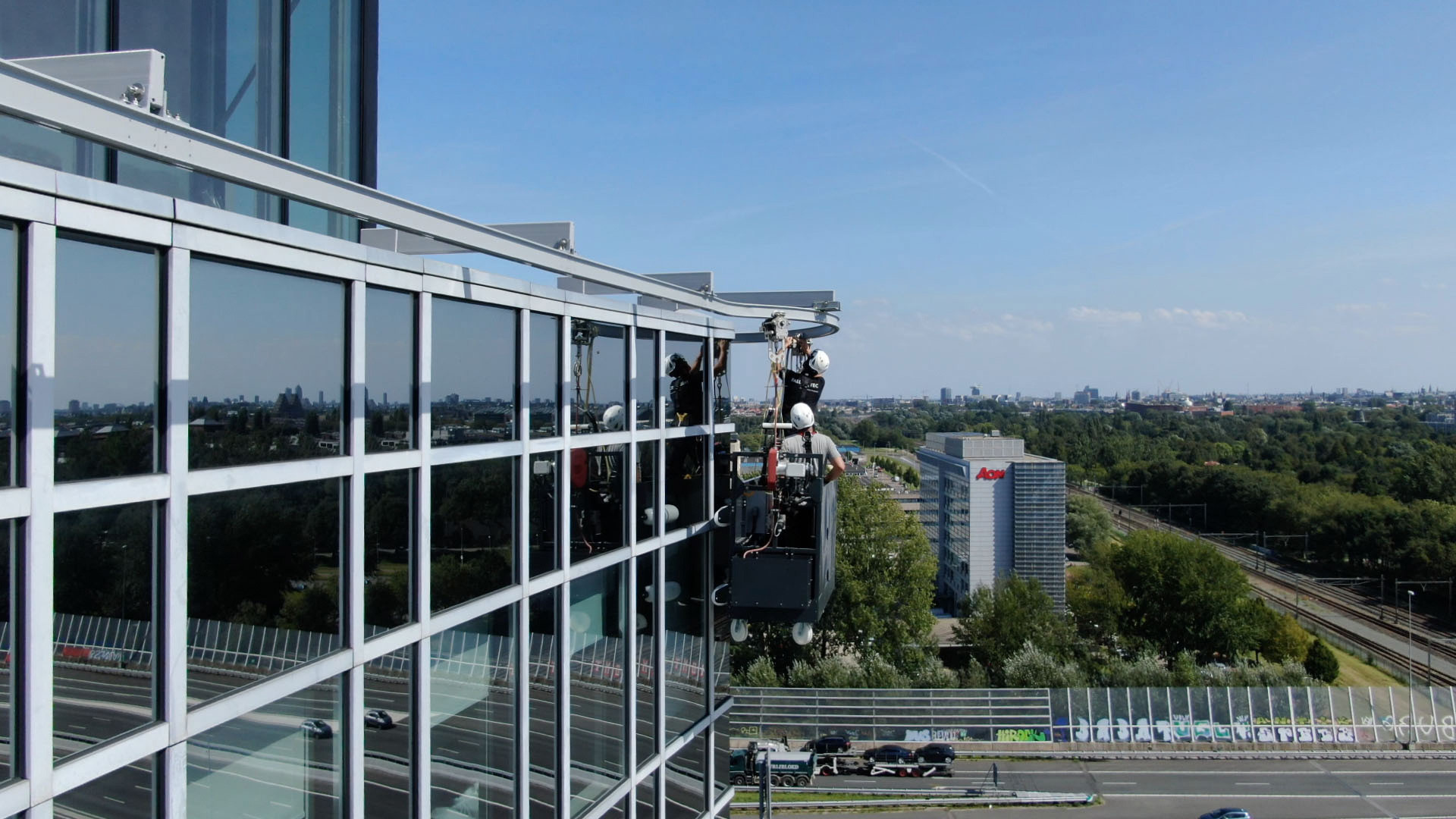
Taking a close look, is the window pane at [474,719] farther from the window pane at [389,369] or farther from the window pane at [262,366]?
the window pane at [262,366]

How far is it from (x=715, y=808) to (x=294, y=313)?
1056 centimetres

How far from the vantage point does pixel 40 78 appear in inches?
172

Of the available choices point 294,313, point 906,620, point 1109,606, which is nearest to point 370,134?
point 294,313

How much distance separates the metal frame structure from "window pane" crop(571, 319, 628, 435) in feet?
0.68

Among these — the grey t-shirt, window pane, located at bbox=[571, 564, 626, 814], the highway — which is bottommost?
the highway

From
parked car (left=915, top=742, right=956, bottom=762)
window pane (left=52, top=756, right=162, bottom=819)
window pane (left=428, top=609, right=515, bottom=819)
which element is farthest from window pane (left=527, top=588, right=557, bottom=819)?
parked car (left=915, top=742, right=956, bottom=762)

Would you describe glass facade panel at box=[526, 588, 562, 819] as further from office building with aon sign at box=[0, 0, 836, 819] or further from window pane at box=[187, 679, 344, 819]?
window pane at box=[187, 679, 344, 819]

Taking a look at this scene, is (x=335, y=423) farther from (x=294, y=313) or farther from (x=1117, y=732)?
(x=1117, y=732)

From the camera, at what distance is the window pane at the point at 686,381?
39.3ft

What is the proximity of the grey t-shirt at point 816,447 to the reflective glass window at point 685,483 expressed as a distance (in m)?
1.24

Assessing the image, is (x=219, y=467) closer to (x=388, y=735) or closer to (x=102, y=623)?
(x=102, y=623)

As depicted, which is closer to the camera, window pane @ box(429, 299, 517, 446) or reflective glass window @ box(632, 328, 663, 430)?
window pane @ box(429, 299, 517, 446)

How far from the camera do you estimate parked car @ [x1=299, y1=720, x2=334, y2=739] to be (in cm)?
648

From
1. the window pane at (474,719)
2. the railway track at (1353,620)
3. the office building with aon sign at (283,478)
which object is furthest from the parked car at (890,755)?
the railway track at (1353,620)
